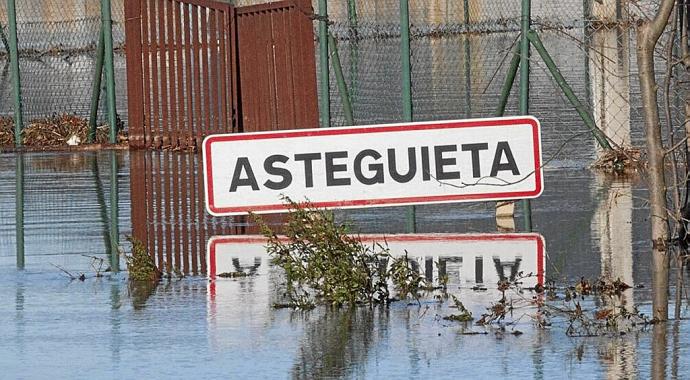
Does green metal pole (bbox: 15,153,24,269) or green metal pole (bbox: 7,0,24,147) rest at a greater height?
green metal pole (bbox: 7,0,24,147)

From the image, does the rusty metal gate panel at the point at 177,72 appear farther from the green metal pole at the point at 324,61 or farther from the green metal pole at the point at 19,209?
the green metal pole at the point at 324,61

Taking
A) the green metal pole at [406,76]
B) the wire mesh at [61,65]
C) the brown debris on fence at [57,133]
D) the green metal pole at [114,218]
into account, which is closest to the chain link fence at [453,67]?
the wire mesh at [61,65]

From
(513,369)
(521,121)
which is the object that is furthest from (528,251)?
(513,369)

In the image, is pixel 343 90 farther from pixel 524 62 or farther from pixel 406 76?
pixel 524 62

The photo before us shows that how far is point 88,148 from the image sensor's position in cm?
1891

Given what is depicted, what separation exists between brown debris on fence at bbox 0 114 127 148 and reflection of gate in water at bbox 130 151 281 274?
241cm

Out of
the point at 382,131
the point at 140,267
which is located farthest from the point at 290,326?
the point at 382,131

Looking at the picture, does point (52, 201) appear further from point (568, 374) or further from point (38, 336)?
point (568, 374)

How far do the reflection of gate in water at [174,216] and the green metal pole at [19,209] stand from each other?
82 centimetres

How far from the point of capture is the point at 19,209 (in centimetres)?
1348

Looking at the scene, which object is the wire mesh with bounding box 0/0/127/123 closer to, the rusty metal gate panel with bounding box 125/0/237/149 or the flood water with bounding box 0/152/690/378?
the rusty metal gate panel with bounding box 125/0/237/149

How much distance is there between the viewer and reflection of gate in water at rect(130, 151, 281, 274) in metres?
10.6

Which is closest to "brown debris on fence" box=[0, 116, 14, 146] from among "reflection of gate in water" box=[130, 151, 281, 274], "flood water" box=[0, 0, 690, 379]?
"flood water" box=[0, 0, 690, 379]

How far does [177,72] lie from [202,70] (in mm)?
434
